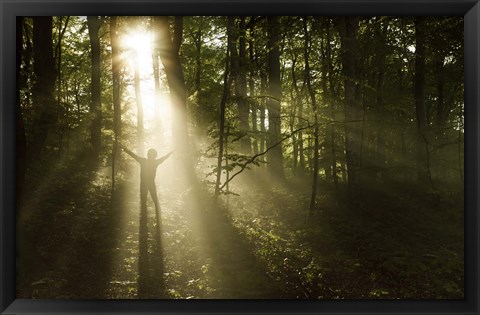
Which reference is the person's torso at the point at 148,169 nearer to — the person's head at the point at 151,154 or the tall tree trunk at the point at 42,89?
the person's head at the point at 151,154

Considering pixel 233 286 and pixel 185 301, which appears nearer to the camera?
pixel 185 301

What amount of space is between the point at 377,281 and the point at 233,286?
245 cm

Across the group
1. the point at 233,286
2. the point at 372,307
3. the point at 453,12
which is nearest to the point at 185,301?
the point at 372,307

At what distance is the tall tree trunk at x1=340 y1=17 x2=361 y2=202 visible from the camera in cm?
848

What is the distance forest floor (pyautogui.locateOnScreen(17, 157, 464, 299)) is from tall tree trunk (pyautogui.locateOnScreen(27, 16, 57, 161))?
4.04 feet

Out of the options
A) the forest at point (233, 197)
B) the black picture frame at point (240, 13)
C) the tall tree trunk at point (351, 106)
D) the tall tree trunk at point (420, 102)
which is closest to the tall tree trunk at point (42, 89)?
the forest at point (233, 197)

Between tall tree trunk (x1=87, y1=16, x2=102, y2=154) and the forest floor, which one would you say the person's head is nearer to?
the forest floor

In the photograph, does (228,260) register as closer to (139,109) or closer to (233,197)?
(233,197)

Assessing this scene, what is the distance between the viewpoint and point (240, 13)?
3059 millimetres

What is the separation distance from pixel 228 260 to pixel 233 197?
12.8 feet

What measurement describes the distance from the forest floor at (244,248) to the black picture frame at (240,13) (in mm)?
2246

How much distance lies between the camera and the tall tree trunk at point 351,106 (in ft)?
27.8

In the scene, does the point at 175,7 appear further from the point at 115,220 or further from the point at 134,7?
the point at 115,220

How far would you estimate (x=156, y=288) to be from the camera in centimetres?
536
